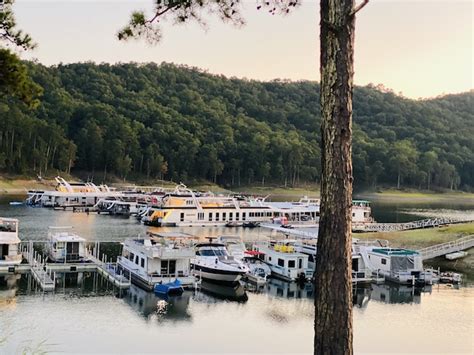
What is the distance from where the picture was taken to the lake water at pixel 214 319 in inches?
691

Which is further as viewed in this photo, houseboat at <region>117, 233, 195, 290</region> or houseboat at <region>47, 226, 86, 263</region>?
houseboat at <region>47, 226, 86, 263</region>

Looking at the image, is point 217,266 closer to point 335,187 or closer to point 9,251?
point 9,251

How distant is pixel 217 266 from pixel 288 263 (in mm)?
3908

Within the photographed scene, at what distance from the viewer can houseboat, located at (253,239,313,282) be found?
27.0 m

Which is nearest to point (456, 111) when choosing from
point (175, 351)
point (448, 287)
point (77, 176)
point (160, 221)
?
point (77, 176)

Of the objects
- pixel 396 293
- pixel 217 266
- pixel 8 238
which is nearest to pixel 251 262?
pixel 217 266

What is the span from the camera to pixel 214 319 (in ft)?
67.2

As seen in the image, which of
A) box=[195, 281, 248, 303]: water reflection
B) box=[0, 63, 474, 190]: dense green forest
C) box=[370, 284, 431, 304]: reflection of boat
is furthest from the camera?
box=[0, 63, 474, 190]: dense green forest

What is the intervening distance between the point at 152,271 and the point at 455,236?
2238cm

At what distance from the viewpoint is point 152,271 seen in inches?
955

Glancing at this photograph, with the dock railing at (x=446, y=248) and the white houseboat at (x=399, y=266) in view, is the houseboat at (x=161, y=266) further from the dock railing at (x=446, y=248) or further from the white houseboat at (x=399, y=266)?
the dock railing at (x=446, y=248)

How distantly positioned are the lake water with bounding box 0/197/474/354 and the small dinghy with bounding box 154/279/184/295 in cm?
35

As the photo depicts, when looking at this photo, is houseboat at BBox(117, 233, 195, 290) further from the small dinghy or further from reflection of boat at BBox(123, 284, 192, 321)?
reflection of boat at BBox(123, 284, 192, 321)

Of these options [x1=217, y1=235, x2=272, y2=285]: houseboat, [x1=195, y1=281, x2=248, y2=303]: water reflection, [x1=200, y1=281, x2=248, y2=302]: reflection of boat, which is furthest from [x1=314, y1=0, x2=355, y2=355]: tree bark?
[x1=217, y1=235, x2=272, y2=285]: houseboat
